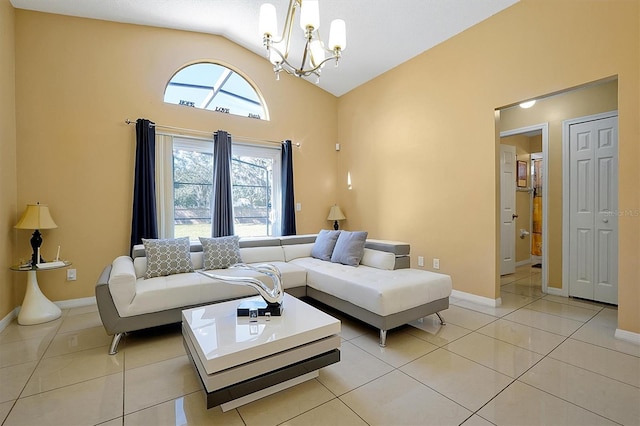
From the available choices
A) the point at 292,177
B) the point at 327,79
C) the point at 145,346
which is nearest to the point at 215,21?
the point at 327,79

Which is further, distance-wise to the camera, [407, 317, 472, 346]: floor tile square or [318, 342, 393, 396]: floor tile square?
[407, 317, 472, 346]: floor tile square

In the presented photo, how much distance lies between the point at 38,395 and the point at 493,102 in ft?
15.2

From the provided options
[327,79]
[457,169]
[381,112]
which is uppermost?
Result: [327,79]

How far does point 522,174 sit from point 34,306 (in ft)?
23.7

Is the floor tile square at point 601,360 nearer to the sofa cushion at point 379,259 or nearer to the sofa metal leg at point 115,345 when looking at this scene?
the sofa cushion at point 379,259

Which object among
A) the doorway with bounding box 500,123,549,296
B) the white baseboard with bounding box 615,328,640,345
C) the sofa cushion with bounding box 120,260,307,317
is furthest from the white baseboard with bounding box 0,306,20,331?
the doorway with bounding box 500,123,549,296

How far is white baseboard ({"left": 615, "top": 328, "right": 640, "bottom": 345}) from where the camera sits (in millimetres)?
2421

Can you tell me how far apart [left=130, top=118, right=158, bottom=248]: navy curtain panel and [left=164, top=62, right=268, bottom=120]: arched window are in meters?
0.63

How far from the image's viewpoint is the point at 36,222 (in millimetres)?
2998

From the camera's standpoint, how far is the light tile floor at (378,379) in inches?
64.1

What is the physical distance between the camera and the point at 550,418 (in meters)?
1.59

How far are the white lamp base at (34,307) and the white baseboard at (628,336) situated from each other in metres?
5.32

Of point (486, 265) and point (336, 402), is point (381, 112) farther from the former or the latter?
point (336, 402)

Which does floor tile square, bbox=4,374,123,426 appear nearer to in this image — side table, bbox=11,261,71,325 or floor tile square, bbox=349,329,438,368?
side table, bbox=11,261,71,325
